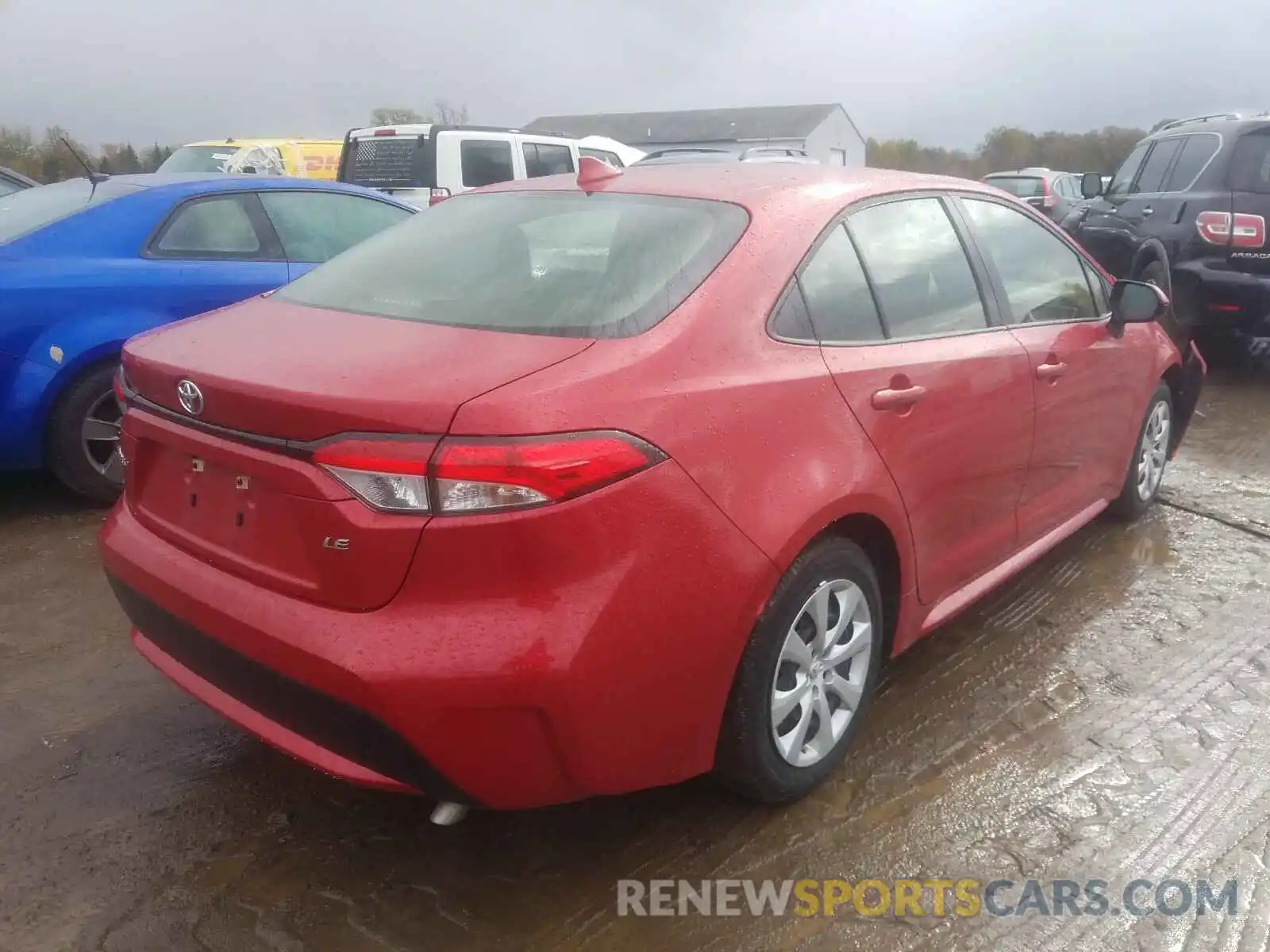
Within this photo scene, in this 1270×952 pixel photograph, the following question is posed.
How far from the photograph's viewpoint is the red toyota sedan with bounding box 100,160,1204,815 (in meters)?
1.96

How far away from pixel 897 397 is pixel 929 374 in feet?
0.64

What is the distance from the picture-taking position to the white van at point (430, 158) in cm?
1102

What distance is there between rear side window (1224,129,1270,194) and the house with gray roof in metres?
44.2

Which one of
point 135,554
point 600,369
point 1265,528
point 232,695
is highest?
point 600,369

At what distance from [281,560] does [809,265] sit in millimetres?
1443

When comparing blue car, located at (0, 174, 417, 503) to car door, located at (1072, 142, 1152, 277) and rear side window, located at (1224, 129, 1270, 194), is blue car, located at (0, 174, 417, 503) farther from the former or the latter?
rear side window, located at (1224, 129, 1270, 194)

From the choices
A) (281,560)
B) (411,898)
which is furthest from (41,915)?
(281,560)

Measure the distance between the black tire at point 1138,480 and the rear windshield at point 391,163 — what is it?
825cm

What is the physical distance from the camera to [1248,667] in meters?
3.41

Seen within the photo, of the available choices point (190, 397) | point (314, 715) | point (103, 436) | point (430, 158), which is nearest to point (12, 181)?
point (430, 158)

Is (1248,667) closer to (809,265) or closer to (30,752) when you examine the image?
(809,265)

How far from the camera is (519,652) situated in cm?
194

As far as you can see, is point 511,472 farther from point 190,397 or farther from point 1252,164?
point 1252,164

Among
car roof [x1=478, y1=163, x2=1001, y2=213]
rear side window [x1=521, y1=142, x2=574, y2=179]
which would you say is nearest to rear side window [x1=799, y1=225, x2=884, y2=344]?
car roof [x1=478, y1=163, x2=1001, y2=213]
